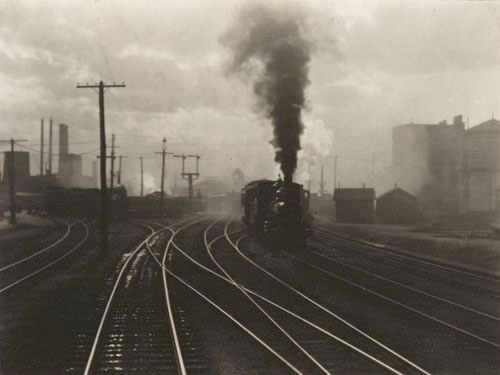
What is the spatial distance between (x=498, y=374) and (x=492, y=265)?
14.2 meters

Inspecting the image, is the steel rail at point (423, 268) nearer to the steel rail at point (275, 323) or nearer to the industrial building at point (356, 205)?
the steel rail at point (275, 323)

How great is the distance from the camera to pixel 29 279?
18.5m

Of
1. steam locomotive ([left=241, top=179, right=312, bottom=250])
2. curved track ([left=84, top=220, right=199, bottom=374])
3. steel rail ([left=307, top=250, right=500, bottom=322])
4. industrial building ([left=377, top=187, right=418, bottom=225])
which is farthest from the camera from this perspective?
industrial building ([left=377, top=187, right=418, bottom=225])

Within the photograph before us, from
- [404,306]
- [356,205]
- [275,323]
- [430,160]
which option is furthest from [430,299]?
[430,160]

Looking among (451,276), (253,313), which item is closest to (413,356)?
(253,313)

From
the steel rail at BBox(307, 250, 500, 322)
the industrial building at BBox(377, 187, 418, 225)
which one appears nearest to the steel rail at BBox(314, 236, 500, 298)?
the steel rail at BBox(307, 250, 500, 322)

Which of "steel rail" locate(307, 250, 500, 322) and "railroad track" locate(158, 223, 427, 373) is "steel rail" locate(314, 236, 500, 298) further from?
"railroad track" locate(158, 223, 427, 373)

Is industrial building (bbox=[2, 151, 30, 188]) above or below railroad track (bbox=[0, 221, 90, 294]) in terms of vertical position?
above

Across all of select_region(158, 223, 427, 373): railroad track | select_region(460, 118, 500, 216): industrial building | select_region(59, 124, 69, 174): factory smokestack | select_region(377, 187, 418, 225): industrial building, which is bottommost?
select_region(158, 223, 427, 373): railroad track

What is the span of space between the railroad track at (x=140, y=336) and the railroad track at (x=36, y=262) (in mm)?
3247

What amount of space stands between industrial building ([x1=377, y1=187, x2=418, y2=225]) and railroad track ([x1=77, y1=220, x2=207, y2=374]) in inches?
1619

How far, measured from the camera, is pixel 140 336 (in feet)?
36.6

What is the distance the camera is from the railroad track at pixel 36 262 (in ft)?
59.7

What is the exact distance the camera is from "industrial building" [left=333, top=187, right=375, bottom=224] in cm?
5616
